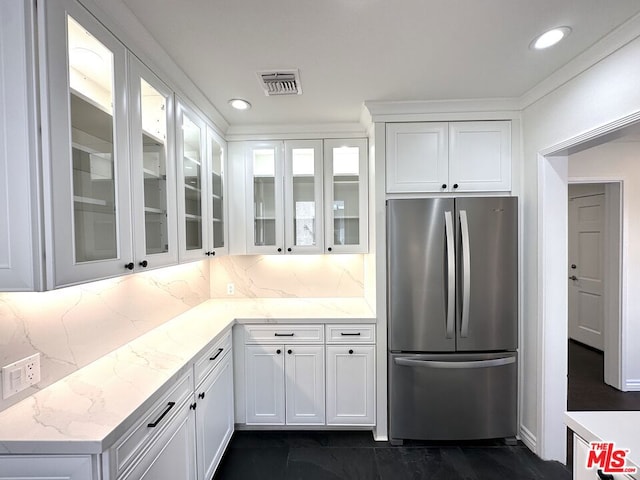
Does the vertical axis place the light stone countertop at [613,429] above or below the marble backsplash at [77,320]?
below

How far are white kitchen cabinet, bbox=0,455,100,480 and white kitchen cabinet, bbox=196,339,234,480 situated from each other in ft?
2.35

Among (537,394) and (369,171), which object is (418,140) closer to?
(369,171)

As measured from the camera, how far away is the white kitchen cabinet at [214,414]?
1.70 metres

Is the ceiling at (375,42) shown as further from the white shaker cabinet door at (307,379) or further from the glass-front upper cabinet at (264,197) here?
the white shaker cabinet door at (307,379)

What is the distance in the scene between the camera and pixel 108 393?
4.01 feet

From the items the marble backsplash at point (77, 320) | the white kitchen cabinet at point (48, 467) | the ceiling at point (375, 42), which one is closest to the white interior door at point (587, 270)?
the ceiling at point (375, 42)

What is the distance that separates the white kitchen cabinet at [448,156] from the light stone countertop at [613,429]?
1602mm

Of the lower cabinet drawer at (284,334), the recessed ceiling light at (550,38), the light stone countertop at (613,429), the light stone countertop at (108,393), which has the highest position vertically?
the recessed ceiling light at (550,38)

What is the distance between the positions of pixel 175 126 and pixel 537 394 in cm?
298

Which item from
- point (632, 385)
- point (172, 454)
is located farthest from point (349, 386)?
point (632, 385)

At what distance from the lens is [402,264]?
218 centimetres

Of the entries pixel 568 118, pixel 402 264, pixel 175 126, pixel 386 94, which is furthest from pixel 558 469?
pixel 175 126

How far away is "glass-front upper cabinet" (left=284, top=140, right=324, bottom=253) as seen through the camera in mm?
2689

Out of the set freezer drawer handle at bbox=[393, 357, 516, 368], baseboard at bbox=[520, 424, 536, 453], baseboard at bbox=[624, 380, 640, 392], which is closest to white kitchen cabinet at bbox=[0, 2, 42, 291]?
freezer drawer handle at bbox=[393, 357, 516, 368]
